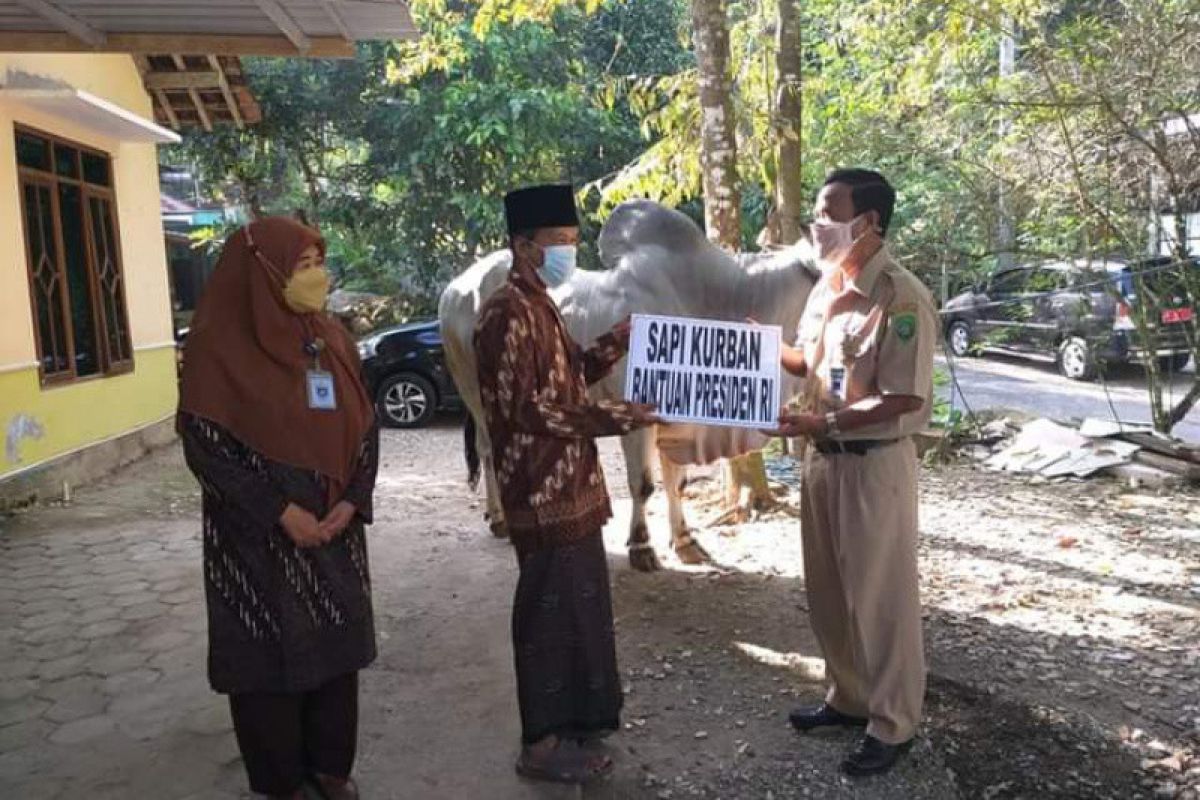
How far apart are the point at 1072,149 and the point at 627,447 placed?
14.0ft

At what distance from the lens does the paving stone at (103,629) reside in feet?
13.8

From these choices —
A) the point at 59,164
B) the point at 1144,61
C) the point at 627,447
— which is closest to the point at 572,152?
the point at 59,164

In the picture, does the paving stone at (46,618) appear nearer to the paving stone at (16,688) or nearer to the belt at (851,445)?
the paving stone at (16,688)

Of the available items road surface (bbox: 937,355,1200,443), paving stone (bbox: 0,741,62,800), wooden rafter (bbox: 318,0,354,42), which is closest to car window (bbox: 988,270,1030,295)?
road surface (bbox: 937,355,1200,443)

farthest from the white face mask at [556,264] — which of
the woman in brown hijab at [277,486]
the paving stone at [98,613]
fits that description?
the paving stone at [98,613]

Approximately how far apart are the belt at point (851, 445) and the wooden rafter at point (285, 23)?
313 cm

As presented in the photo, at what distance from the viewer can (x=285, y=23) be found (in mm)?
4527

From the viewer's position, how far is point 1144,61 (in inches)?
259

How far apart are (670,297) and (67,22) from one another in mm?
3156

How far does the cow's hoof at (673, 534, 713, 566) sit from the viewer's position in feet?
16.8

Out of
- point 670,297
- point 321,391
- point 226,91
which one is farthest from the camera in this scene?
point 226,91

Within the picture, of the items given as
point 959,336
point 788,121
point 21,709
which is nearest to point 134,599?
point 21,709

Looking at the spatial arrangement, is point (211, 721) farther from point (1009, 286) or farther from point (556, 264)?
point (1009, 286)

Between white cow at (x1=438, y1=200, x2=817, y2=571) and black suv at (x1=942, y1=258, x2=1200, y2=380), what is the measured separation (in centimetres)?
311
